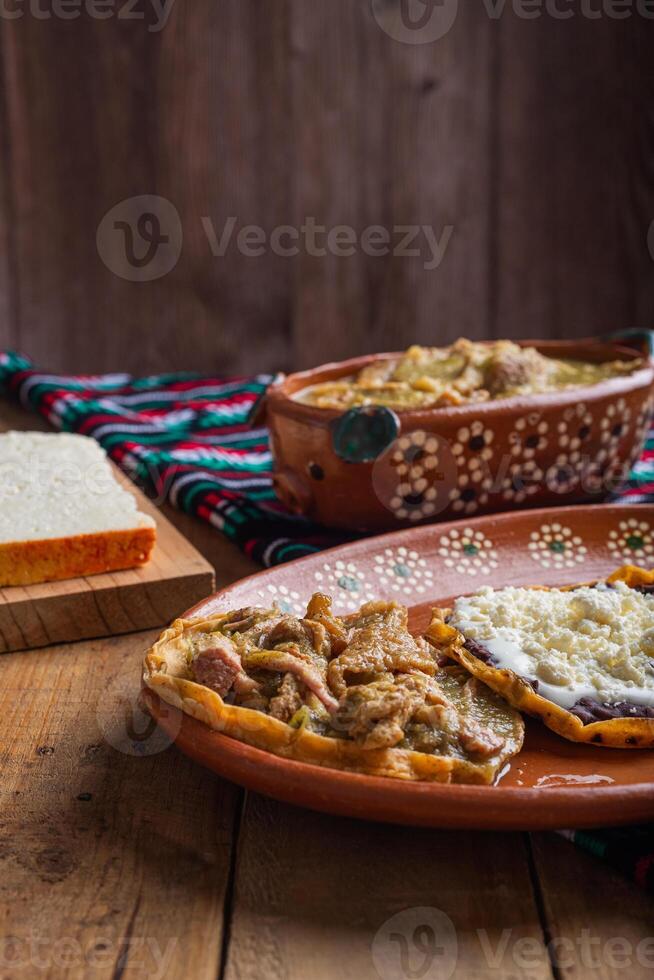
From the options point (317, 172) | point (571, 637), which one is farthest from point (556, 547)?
point (317, 172)

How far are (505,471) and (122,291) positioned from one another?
2.17m

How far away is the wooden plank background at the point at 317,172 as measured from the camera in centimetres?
363

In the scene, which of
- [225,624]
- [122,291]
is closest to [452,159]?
[122,291]

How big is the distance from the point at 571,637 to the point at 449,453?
0.65 m

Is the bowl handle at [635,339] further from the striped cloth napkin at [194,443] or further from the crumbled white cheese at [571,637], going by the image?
the crumbled white cheese at [571,637]

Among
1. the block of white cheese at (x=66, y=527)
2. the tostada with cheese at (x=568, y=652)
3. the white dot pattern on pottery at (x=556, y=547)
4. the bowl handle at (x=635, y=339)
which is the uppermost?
the bowl handle at (x=635, y=339)

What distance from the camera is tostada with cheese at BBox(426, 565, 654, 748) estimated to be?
4.18 ft

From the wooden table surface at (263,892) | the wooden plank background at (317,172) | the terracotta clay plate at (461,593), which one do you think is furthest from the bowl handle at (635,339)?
the wooden plank background at (317,172)

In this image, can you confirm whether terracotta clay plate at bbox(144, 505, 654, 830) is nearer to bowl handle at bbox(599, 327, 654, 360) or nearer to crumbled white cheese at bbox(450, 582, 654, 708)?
crumbled white cheese at bbox(450, 582, 654, 708)

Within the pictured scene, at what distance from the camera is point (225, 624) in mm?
1375

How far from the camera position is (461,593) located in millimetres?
1775

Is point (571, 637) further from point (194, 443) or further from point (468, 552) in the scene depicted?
point (194, 443)

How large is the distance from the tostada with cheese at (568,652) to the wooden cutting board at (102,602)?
0.51 meters

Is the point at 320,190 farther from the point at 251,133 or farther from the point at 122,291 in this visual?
the point at 122,291
